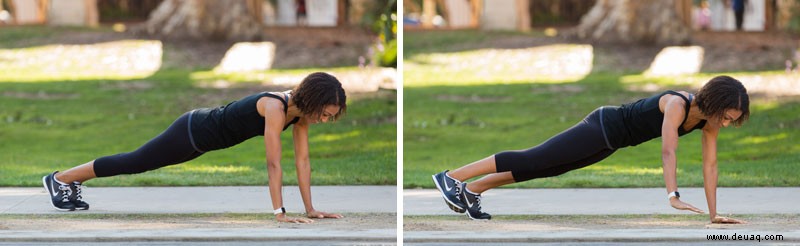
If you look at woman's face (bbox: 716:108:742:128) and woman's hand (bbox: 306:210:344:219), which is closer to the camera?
woman's face (bbox: 716:108:742:128)

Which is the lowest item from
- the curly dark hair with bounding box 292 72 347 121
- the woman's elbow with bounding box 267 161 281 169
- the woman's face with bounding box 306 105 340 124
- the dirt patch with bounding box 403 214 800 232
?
the dirt patch with bounding box 403 214 800 232

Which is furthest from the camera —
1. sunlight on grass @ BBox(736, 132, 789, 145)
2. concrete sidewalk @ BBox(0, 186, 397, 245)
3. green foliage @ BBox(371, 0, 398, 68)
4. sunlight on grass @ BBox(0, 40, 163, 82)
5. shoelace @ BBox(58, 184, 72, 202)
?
sunlight on grass @ BBox(0, 40, 163, 82)

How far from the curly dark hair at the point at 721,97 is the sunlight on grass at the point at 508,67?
1319 centimetres

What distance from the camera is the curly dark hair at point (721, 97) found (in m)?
7.77

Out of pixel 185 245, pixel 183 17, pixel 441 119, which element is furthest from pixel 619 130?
pixel 183 17

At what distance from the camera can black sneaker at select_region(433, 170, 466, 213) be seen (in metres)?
8.63

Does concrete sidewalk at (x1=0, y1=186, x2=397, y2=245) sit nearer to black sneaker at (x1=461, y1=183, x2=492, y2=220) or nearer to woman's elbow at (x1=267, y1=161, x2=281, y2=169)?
woman's elbow at (x1=267, y1=161, x2=281, y2=169)

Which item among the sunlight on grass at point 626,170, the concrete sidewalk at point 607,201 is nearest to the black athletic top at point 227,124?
the concrete sidewalk at point 607,201

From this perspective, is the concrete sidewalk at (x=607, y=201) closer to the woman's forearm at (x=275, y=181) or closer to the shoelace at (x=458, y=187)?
the shoelace at (x=458, y=187)

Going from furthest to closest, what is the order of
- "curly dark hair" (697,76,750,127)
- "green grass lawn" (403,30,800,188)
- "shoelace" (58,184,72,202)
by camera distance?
"green grass lawn" (403,30,800,188) < "shoelace" (58,184,72,202) < "curly dark hair" (697,76,750,127)

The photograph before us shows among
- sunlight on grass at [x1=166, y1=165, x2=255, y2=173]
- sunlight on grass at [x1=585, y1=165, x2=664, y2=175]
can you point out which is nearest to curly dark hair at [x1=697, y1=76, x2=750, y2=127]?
sunlight on grass at [x1=585, y1=165, x2=664, y2=175]

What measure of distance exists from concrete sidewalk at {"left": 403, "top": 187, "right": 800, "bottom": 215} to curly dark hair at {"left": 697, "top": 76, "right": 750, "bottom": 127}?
57.1 inches

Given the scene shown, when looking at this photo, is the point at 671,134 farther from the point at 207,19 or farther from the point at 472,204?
the point at 207,19

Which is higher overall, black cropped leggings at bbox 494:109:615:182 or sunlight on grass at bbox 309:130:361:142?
black cropped leggings at bbox 494:109:615:182
